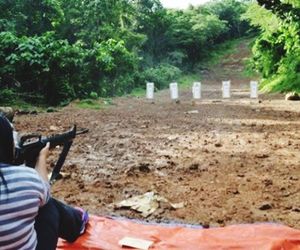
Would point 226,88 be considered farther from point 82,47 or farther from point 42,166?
point 42,166

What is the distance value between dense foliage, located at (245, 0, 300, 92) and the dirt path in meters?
6.26

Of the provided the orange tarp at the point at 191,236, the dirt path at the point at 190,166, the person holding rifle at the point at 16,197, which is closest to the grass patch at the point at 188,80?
the dirt path at the point at 190,166

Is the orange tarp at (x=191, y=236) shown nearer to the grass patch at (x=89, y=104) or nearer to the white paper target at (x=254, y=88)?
the grass patch at (x=89, y=104)

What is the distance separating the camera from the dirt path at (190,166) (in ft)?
12.9

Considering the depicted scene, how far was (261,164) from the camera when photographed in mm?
5395

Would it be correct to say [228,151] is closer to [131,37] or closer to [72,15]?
[72,15]

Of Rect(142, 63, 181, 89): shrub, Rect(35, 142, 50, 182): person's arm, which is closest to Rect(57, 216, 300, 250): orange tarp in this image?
Rect(35, 142, 50, 182): person's arm

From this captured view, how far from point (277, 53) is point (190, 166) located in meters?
14.1

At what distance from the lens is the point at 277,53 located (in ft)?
59.8

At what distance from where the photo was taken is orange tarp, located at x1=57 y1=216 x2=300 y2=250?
310 cm

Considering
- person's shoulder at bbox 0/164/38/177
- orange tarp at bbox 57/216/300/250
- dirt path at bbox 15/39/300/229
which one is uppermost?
person's shoulder at bbox 0/164/38/177

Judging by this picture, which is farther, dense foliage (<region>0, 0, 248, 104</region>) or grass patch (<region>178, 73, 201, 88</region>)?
grass patch (<region>178, 73, 201, 88</region>)

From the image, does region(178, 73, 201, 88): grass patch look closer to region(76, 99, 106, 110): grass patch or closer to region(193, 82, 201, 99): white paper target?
A: region(193, 82, 201, 99): white paper target

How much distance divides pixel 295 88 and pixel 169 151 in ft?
33.0
